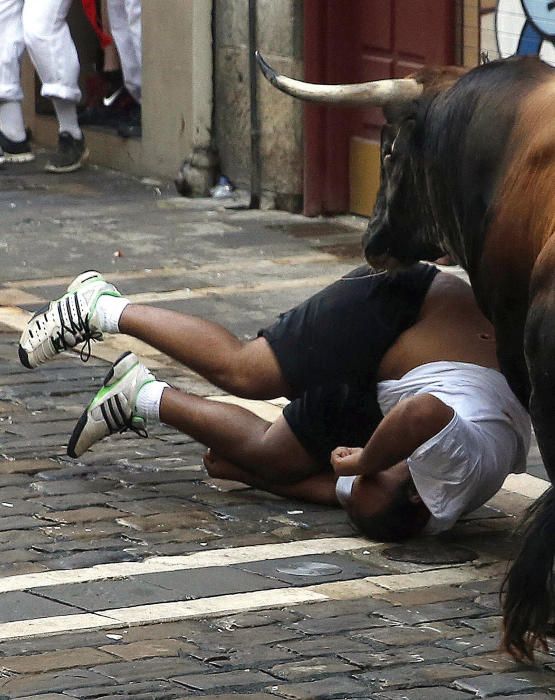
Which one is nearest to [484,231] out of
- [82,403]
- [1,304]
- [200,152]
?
[82,403]

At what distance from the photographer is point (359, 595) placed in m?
4.99

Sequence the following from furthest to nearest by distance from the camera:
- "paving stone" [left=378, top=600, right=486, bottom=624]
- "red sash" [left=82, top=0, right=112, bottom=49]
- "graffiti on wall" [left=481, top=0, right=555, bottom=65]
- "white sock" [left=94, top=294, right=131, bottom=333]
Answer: "red sash" [left=82, top=0, right=112, bottom=49] → "graffiti on wall" [left=481, top=0, right=555, bottom=65] → "white sock" [left=94, top=294, right=131, bottom=333] → "paving stone" [left=378, top=600, right=486, bottom=624]

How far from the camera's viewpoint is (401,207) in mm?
5238

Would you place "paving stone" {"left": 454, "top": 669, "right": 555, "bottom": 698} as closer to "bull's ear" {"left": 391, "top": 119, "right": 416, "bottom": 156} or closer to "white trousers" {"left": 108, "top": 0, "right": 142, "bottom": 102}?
"bull's ear" {"left": 391, "top": 119, "right": 416, "bottom": 156}

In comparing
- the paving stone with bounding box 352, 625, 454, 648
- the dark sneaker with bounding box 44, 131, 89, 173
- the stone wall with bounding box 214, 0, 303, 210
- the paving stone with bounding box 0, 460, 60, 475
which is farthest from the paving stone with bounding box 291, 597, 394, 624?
the dark sneaker with bounding box 44, 131, 89, 173

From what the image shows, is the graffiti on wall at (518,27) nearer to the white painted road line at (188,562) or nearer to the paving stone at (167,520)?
the paving stone at (167,520)

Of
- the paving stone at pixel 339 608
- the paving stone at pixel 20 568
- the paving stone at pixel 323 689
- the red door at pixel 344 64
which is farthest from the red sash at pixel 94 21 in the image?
the paving stone at pixel 323 689

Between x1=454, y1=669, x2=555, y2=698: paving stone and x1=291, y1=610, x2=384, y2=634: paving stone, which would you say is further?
x1=291, y1=610, x2=384, y2=634: paving stone

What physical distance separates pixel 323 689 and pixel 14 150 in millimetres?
9890


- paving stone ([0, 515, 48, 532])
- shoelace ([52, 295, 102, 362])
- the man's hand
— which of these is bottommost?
paving stone ([0, 515, 48, 532])

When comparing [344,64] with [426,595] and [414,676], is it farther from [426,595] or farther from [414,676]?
[414,676]

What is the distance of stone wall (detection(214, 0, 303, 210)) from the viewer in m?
11.3

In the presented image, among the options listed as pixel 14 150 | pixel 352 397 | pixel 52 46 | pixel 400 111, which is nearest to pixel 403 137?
pixel 400 111

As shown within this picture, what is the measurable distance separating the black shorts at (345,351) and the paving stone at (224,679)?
4.91 ft
